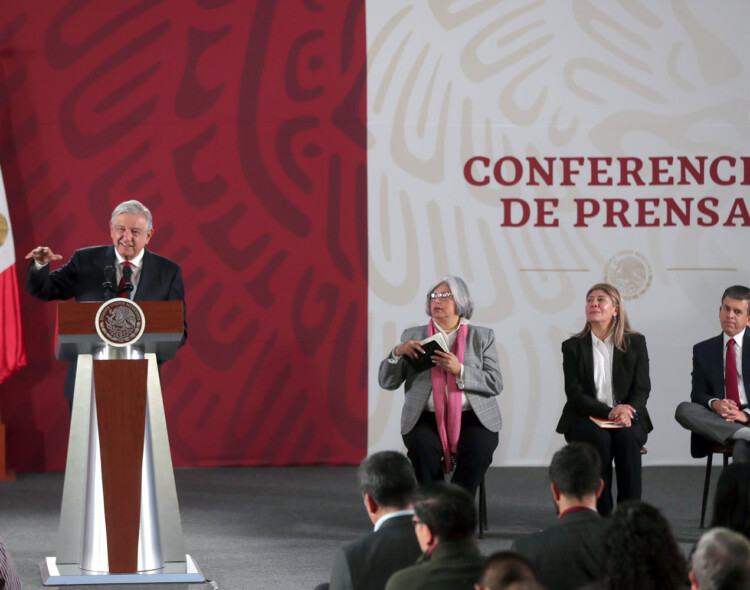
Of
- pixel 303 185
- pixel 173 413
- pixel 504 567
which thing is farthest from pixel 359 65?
pixel 504 567

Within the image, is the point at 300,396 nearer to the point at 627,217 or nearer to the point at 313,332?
the point at 313,332

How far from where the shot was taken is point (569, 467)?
2.79 meters

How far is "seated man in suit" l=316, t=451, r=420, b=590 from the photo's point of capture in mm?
2562

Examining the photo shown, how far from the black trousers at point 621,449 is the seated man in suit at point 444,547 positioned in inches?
105

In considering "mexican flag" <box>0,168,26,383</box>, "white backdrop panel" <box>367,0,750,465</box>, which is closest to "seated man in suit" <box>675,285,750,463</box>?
"white backdrop panel" <box>367,0,750,465</box>

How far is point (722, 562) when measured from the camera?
6.48 ft

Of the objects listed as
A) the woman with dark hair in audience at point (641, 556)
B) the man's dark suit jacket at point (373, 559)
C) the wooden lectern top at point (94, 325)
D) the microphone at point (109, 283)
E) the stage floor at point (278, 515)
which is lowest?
the stage floor at point (278, 515)

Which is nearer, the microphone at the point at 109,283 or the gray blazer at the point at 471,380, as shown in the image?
the microphone at the point at 109,283

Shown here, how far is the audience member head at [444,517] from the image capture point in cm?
236

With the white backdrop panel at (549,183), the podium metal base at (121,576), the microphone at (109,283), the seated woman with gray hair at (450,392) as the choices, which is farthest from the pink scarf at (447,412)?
the white backdrop panel at (549,183)

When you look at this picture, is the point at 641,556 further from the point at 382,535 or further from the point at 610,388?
the point at 610,388

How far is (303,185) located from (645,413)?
2698 mm

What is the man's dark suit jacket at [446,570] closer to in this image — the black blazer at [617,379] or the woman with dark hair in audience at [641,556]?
the woman with dark hair in audience at [641,556]

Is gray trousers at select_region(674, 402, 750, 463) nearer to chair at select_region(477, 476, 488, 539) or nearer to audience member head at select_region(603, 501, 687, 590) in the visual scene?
chair at select_region(477, 476, 488, 539)
